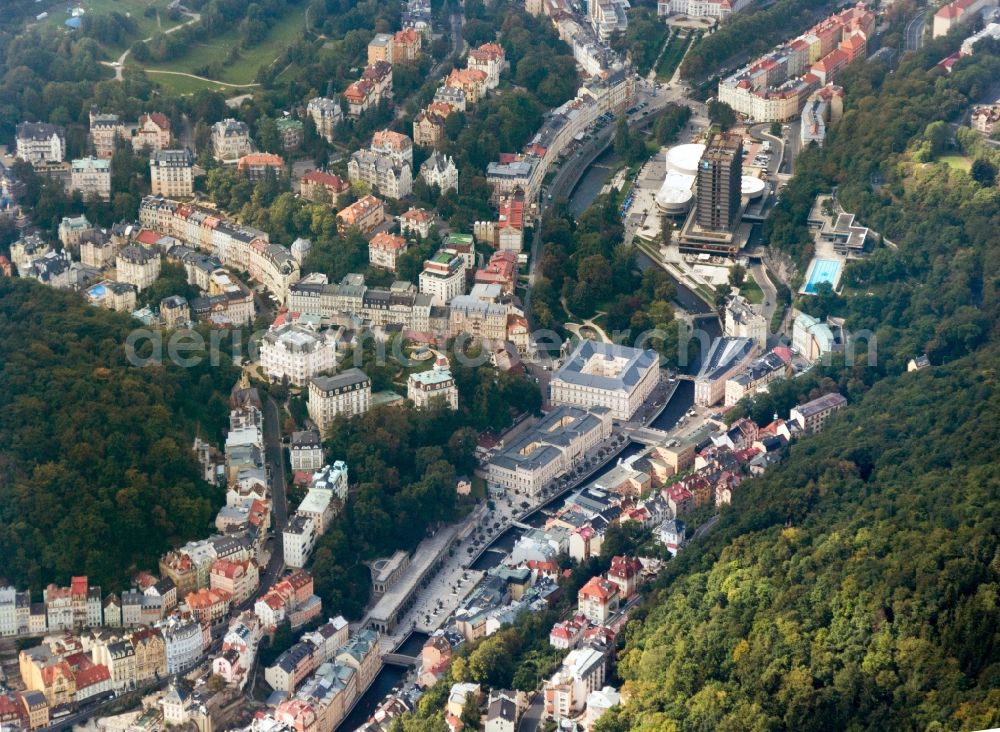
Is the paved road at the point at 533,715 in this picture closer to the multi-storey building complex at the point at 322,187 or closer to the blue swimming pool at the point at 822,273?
the blue swimming pool at the point at 822,273

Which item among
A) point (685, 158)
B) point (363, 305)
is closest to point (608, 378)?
point (363, 305)

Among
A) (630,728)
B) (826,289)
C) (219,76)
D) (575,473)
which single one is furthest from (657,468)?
(219,76)

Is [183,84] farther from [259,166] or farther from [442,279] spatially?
[442,279]

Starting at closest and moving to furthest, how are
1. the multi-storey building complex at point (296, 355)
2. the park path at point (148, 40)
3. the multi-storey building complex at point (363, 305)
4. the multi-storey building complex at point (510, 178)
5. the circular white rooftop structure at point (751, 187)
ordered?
the multi-storey building complex at point (296, 355)
the multi-storey building complex at point (363, 305)
the multi-storey building complex at point (510, 178)
the circular white rooftop structure at point (751, 187)
the park path at point (148, 40)

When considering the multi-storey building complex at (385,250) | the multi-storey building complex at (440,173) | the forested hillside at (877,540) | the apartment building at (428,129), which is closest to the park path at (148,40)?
the apartment building at (428,129)

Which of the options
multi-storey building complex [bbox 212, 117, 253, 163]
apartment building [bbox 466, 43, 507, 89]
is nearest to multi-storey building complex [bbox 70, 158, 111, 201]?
multi-storey building complex [bbox 212, 117, 253, 163]

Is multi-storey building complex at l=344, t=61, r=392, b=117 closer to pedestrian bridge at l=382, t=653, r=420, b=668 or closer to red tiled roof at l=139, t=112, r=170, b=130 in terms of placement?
red tiled roof at l=139, t=112, r=170, b=130
